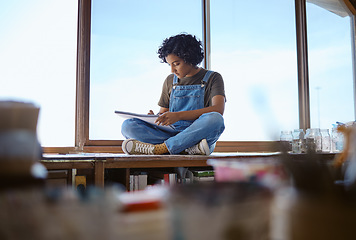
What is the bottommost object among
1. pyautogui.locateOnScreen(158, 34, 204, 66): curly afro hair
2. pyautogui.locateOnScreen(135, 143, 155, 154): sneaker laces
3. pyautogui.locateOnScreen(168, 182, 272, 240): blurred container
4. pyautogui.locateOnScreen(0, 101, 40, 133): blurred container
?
pyautogui.locateOnScreen(168, 182, 272, 240): blurred container

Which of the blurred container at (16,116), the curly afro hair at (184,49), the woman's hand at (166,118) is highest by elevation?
the curly afro hair at (184,49)

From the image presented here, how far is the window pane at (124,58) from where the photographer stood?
8.74 ft

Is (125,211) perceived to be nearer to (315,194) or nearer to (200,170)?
(315,194)

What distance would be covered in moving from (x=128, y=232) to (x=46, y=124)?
2.36 m

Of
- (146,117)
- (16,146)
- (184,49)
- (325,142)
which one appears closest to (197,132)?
(146,117)

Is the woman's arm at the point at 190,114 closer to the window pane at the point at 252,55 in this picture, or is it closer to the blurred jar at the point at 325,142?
the window pane at the point at 252,55

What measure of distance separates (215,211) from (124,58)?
2.55 m

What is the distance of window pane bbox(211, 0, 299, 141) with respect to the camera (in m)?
3.17

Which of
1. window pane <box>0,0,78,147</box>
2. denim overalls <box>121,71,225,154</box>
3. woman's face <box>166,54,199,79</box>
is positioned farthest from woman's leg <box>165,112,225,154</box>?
window pane <box>0,0,78,147</box>

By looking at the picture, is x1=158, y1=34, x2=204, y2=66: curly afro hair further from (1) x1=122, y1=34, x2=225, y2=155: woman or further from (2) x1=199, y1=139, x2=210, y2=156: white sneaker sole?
(2) x1=199, y1=139, x2=210, y2=156: white sneaker sole

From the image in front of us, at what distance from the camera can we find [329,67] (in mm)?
3750

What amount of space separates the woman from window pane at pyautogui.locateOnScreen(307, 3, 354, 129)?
186 centimetres

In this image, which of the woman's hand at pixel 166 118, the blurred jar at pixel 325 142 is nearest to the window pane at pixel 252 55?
the blurred jar at pixel 325 142

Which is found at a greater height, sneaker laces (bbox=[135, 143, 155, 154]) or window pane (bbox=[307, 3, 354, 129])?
window pane (bbox=[307, 3, 354, 129])
